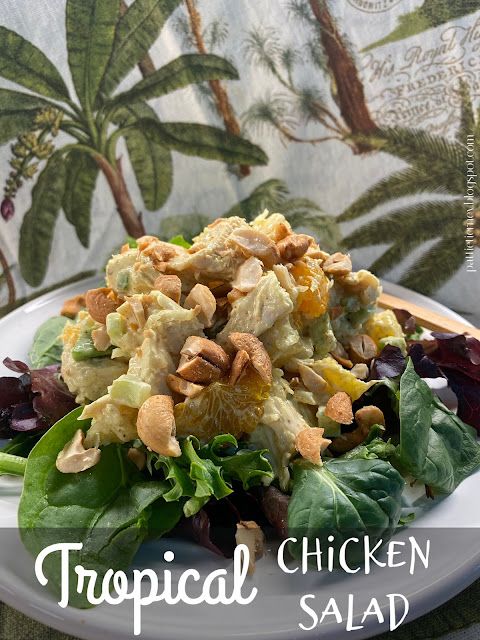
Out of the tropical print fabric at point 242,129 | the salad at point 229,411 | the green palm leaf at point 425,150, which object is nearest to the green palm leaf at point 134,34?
the tropical print fabric at point 242,129

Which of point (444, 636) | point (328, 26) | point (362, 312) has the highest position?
point (328, 26)

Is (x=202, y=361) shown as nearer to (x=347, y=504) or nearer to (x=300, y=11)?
(x=347, y=504)

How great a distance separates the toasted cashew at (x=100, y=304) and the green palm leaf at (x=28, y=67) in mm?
1520

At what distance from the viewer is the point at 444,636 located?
173cm

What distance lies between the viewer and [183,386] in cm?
180

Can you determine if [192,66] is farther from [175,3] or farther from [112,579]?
[112,579]

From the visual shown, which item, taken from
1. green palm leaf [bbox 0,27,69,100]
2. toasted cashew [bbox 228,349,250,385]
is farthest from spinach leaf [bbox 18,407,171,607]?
green palm leaf [bbox 0,27,69,100]

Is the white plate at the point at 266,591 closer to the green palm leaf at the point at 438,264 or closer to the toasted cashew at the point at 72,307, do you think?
the toasted cashew at the point at 72,307

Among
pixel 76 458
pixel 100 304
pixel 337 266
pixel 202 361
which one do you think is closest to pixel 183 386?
pixel 202 361

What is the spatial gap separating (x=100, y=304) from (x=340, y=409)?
0.75m

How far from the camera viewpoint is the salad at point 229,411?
169cm

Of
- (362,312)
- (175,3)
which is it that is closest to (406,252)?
(362,312)

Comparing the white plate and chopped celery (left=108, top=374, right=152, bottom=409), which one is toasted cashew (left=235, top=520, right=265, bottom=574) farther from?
chopped celery (left=108, top=374, right=152, bottom=409)

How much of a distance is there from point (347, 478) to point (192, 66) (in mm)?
2306
